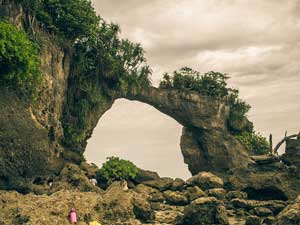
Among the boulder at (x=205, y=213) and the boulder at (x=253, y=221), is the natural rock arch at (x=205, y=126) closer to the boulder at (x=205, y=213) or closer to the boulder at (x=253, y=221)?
the boulder at (x=253, y=221)

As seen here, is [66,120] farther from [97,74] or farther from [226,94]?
[226,94]

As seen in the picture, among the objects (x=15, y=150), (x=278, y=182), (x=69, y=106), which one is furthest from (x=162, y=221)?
(x=69, y=106)

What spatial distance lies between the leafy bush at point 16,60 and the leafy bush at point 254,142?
25150 millimetres

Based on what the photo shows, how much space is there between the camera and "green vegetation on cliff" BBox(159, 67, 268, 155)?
3969 centimetres

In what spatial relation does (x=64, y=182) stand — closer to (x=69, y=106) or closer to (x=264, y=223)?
(x=69, y=106)

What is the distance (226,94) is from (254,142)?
5.97 m

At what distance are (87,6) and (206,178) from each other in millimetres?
15625

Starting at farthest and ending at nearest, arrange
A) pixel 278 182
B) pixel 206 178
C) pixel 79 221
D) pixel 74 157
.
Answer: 1. pixel 74 157
2. pixel 206 178
3. pixel 278 182
4. pixel 79 221

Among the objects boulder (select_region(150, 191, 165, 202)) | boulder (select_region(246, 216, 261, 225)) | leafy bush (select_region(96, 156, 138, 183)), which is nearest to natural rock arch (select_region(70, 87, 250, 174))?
leafy bush (select_region(96, 156, 138, 183))

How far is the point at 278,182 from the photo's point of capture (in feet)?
68.2

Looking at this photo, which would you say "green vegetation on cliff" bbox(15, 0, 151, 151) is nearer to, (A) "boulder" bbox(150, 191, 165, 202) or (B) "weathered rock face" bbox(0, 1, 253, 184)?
(B) "weathered rock face" bbox(0, 1, 253, 184)

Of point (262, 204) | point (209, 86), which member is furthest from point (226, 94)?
point (262, 204)

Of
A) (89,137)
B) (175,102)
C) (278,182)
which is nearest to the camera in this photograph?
(278,182)

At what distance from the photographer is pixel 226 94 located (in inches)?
1644
